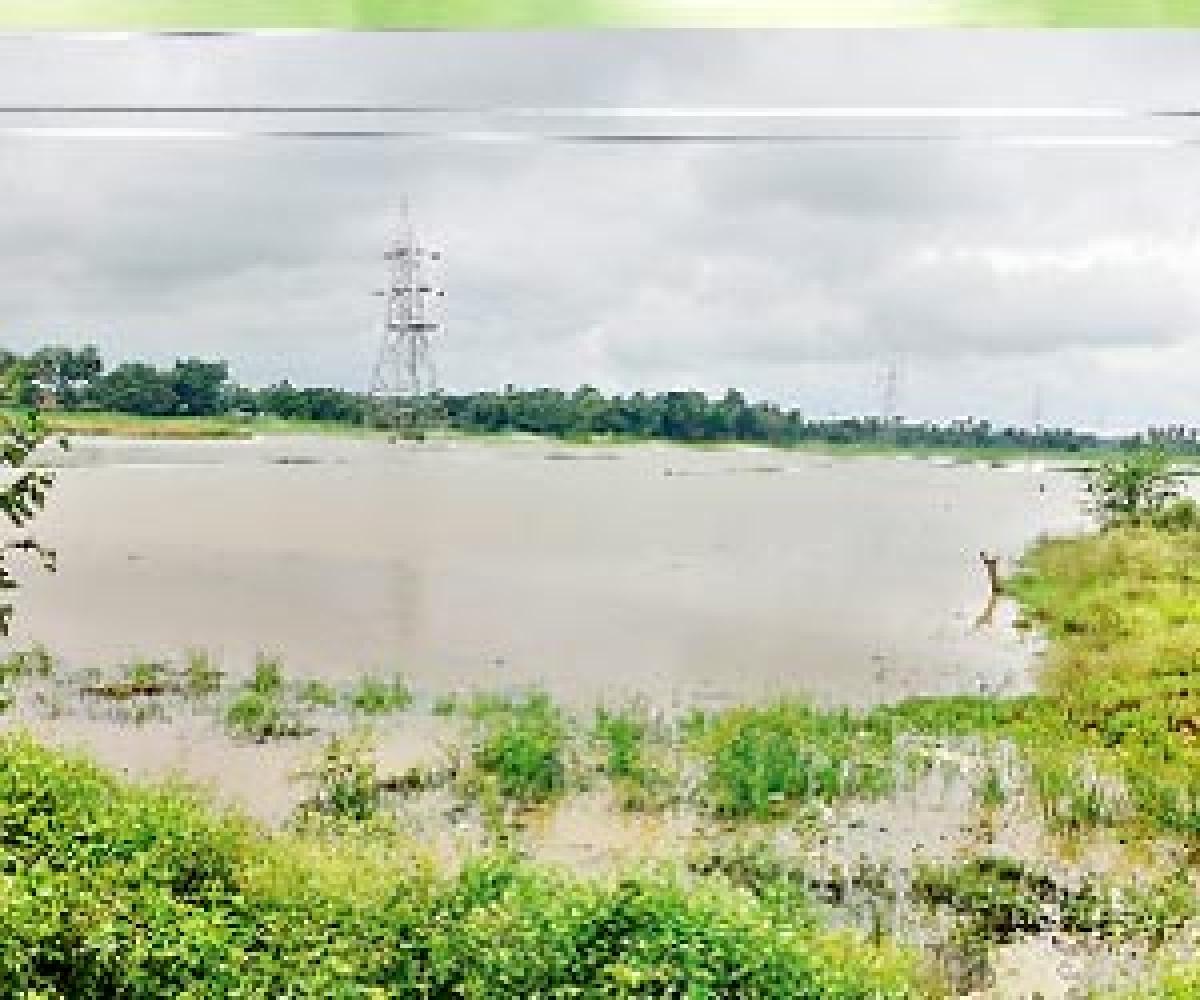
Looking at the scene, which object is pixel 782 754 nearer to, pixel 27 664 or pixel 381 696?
pixel 381 696

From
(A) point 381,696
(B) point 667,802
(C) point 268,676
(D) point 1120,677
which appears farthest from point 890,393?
(C) point 268,676

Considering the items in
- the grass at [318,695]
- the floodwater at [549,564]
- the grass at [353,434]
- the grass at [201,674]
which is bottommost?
the grass at [318,695]

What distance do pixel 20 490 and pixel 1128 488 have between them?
1206 mm

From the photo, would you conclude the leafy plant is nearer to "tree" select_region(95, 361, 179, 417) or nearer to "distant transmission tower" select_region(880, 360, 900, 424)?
"tree" select_region(95, 361, 179, 417)

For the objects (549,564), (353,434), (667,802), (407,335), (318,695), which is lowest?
(667,802)

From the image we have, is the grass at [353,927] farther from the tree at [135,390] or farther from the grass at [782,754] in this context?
the tree at [135,390]

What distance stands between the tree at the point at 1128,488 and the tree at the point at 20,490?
3.72ft

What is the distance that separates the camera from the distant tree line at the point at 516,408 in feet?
6.85

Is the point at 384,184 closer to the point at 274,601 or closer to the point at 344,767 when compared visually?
the point at 274,601

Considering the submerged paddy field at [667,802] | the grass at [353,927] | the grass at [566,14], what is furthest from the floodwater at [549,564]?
the grass at [566,14]

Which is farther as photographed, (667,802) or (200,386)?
(200,386)

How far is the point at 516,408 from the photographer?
7.03 ft

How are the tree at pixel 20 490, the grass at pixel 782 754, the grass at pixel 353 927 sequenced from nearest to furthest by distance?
the grass at pixel 353 927 → the grass at pixel 782 754 → the tree at pixel 20 490

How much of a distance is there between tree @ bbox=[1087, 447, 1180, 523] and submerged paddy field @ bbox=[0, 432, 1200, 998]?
1.0 inches
